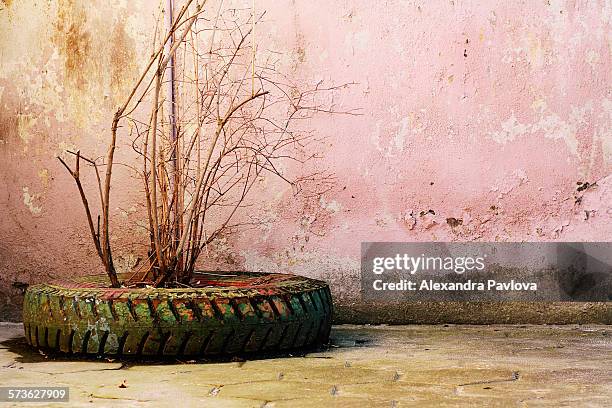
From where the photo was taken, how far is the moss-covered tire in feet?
12.6

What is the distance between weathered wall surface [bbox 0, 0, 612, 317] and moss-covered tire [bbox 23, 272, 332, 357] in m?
0.99

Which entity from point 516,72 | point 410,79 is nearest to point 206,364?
point 410,79

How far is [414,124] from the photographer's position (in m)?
4.98

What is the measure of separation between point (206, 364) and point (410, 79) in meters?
2.01

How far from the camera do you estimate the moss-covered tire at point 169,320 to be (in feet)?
12.6

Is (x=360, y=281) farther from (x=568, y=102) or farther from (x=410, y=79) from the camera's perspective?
(x=568, y=102)

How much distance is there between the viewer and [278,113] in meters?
4.99

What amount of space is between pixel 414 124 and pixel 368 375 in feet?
5.92

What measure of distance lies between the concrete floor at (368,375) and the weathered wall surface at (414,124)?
71cm

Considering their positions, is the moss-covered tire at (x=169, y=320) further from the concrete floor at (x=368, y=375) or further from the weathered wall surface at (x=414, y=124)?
the weathered wall surface at (x=414, y=124)

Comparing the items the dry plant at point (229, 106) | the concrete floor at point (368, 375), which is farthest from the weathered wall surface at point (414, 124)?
the concrete floor at point (368, 375)

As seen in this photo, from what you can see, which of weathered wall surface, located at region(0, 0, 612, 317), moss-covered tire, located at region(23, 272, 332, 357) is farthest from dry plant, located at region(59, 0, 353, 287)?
moss-covered tire, located at region(23, 272, 332, 357)

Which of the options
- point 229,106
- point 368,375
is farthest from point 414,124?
point 368,375

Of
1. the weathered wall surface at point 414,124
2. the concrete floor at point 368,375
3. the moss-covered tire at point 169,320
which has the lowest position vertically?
the concrete floor at point 368,375
